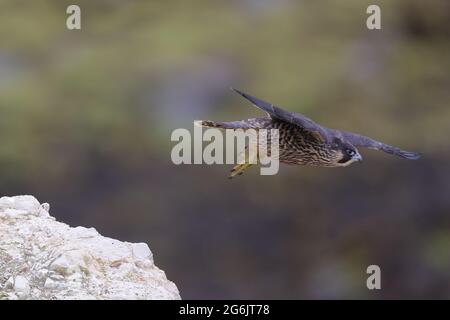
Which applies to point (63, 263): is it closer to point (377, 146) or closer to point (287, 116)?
point (287, 116)

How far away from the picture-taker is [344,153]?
7672 millimetres

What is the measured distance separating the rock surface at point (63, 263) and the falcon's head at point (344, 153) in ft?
6.54

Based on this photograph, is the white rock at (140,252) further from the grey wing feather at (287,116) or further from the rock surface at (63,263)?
the grey wing feather at (287,116)

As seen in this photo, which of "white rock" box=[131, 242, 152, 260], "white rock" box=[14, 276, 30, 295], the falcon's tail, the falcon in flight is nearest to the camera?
"white rock" box=[14, 276, 30, 295]

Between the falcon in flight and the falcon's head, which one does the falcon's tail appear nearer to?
the falcon in flight

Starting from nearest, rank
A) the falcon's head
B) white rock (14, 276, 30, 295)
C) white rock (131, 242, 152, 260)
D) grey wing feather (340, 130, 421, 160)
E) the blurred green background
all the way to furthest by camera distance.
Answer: white rock (14, 276, 30, 295)
white rock (131, 242, 152, 260)
the falcon's head
grey wing feather (340, 130, 421, 160)
the blurred green background

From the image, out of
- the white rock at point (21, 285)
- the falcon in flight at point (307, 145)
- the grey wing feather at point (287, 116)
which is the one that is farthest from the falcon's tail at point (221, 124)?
the white rock at point (21, 285)

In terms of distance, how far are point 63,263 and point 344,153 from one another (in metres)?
2.71

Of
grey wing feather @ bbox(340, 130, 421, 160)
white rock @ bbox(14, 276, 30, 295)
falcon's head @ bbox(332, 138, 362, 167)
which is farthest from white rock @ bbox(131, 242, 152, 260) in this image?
grey wing feather @ bbox(340, 130, 421, 160)

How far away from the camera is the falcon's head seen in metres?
7.65

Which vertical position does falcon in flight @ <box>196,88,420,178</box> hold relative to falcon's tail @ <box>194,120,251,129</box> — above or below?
below

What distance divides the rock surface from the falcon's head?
6.54 ft

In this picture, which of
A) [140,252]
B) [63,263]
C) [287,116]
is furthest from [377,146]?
Result: [63,263]
